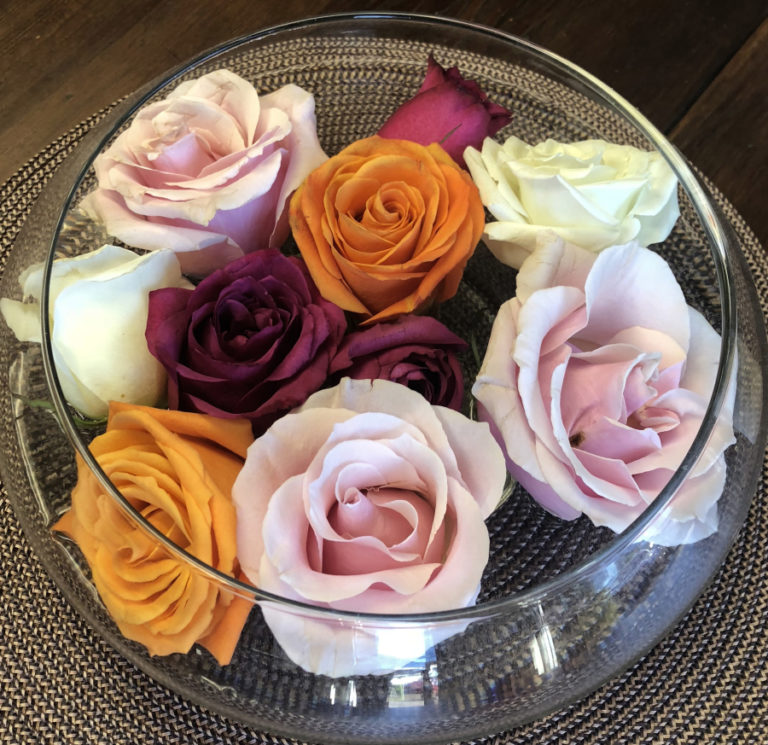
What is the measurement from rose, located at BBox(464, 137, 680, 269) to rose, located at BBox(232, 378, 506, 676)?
3.2 inches

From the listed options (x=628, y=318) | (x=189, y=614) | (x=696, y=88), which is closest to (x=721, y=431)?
(x=628, y=318)

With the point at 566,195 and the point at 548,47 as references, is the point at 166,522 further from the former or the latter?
the point at 548,47

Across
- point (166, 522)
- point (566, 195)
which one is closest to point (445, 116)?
point (566, 195)

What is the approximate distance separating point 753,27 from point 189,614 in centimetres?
49

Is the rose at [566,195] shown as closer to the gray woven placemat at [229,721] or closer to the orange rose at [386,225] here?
the orange rose at [386,225]

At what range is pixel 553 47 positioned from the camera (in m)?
0.53

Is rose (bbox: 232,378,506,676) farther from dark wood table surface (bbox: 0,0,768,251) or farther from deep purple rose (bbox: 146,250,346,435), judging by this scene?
dark wood table surface (bbox: 0,0,768,251)

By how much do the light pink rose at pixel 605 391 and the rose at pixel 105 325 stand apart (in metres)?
0.11

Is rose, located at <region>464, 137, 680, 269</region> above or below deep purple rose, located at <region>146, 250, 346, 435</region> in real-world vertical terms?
above

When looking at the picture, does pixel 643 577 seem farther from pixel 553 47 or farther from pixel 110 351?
pixel 553 47

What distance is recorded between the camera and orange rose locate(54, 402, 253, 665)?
0.25 metres

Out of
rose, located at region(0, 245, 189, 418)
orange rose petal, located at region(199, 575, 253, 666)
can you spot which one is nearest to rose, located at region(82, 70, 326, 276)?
rose, located at region(0, 245, 189, 418)

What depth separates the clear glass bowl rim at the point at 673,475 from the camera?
23 centimetres

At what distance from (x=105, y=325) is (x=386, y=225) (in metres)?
0.10
